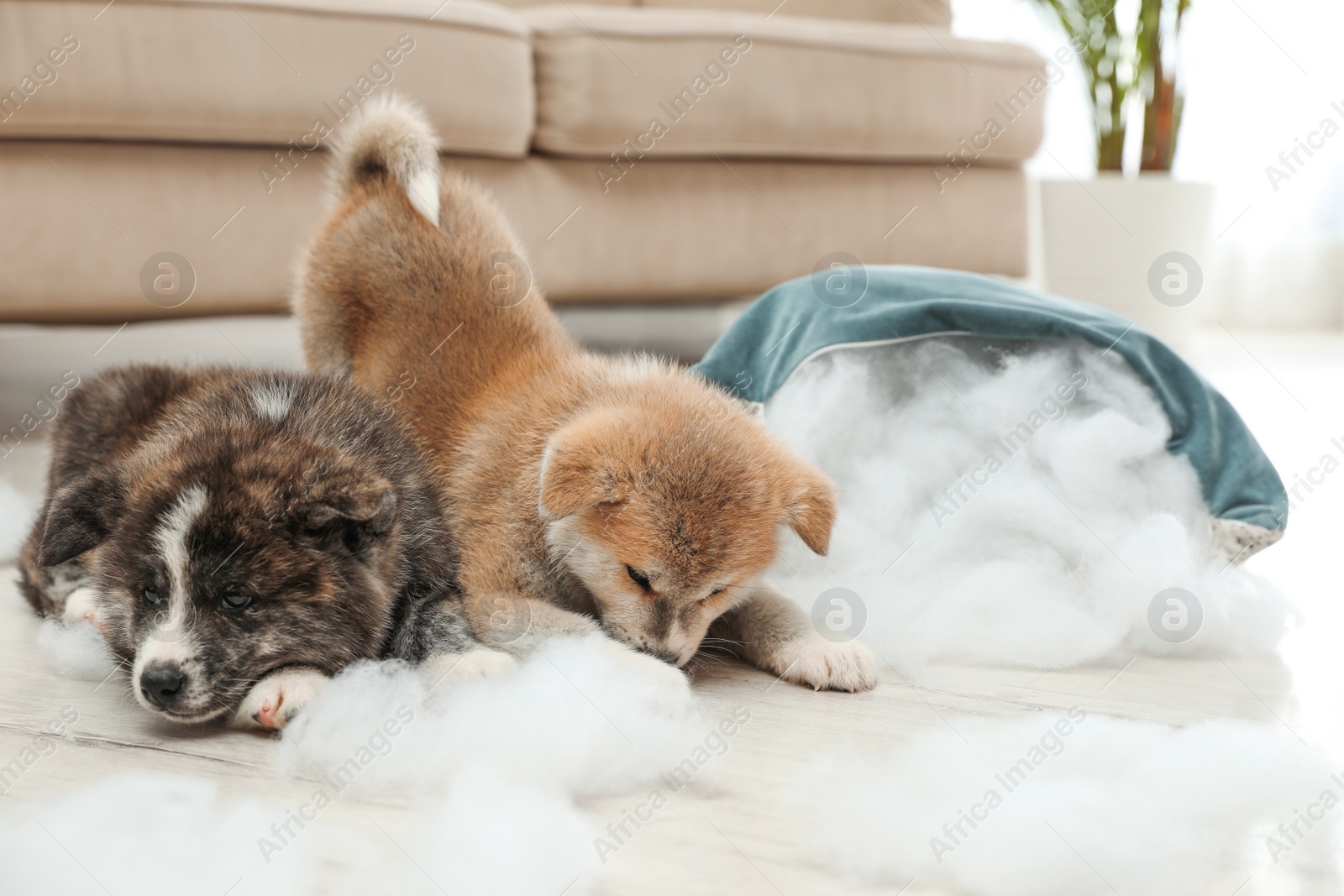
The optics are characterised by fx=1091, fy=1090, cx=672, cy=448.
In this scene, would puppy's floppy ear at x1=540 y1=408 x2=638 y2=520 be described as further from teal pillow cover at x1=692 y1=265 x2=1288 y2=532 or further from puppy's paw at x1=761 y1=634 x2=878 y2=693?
→ teal pillow cover at x1=692 y1=265 x2=1288 y2=532

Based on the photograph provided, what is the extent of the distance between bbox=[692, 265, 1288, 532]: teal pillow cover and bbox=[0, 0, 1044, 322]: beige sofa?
144cm

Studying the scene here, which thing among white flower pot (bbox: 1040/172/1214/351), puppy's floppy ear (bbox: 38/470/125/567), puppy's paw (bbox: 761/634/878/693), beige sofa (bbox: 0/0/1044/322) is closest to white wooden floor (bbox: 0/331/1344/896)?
puppy's paw (bbox: 761/634/878/693)

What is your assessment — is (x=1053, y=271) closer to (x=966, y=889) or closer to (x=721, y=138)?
(x=721, y=138)

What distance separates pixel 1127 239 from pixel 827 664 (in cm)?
406

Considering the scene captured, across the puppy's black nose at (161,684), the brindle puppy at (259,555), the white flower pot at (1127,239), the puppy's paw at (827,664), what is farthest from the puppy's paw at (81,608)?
the white flower pot at (1127,239)

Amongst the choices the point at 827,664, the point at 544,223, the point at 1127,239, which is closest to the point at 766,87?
the point at 544,223

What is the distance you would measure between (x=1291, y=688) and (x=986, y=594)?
0.50 metres

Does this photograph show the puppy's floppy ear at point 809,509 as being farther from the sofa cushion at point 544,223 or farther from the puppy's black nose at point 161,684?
the sofa cushion at point 544,223

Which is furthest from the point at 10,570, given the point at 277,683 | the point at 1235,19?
the point at 1235,19

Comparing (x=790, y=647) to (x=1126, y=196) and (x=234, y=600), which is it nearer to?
(x=234, y=600)

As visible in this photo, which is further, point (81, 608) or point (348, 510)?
point (81, 608)

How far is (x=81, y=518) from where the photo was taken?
63.1 inches

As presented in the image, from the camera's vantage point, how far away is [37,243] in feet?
10.3

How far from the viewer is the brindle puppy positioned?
1.50 metres
